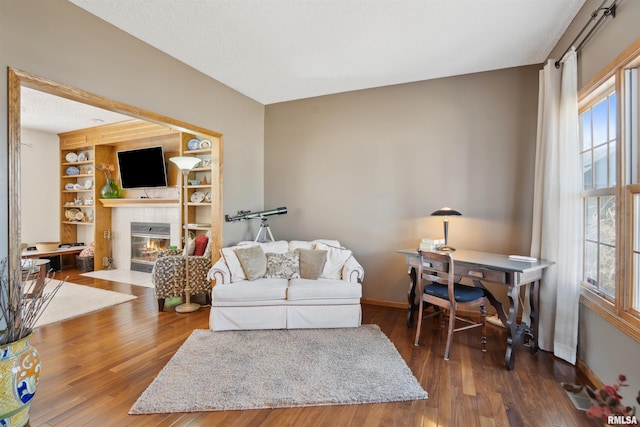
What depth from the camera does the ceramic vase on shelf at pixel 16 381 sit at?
1573 millimetres

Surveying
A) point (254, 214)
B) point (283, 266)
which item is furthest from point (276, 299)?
point (254, 214)

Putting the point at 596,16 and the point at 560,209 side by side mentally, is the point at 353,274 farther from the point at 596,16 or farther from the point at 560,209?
the point at 596,16

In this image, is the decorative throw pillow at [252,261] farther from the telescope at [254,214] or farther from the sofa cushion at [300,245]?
the telescope at [254,214]

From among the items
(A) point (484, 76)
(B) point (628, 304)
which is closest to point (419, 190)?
(A) point (484, 76)

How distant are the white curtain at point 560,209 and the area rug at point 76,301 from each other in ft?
16.2

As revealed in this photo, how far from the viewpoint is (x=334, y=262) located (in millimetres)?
3443

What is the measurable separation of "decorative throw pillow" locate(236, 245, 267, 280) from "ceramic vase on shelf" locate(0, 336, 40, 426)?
176 centimetres

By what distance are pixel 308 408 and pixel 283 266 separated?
1.70 m

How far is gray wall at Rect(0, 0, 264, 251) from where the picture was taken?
6.37ft

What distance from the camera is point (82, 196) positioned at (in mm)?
6324

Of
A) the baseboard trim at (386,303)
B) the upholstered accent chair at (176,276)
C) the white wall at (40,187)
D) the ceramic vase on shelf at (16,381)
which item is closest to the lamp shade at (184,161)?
the upholstered accent chair at (176,276)

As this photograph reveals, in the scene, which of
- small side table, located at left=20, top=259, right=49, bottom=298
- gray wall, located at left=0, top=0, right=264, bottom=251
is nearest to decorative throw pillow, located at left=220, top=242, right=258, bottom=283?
gray wall, located at left=0, top=0, right=264, bottom=251

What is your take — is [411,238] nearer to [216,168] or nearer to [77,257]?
[216,168]

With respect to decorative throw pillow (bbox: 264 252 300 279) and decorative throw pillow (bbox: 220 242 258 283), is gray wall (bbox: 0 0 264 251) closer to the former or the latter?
decorative throw pillow (bbox: 220 242 258 283)
